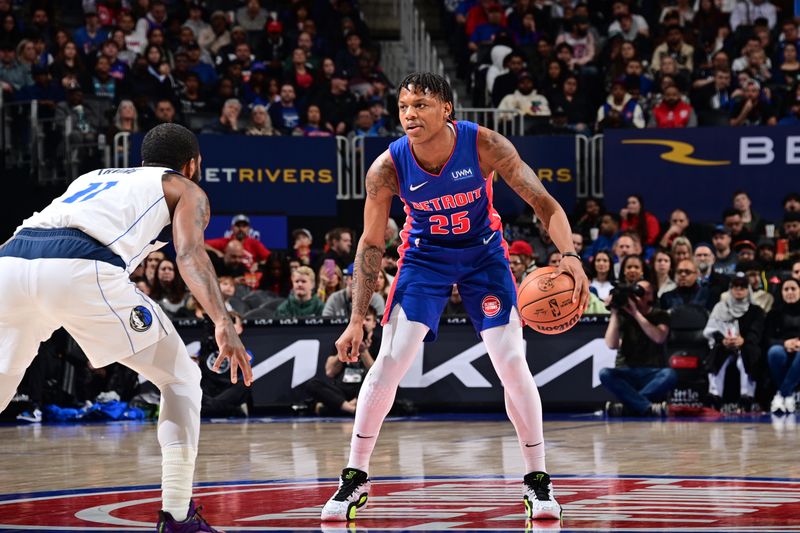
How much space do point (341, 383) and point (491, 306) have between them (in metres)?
7.36

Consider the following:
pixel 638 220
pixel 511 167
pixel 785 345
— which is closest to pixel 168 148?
pixel 511 167

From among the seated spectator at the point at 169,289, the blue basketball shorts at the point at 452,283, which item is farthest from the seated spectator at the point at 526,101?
the blue basketball shorts at the point at 452,283

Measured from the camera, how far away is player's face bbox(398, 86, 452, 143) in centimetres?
638

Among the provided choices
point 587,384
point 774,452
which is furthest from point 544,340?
point 774,452

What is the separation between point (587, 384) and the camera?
13.6 meters

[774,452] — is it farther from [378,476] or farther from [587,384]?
[587,384]

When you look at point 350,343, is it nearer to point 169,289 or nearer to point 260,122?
point 169,289

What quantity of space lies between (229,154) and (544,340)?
17.0ft

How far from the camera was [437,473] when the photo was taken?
821cm

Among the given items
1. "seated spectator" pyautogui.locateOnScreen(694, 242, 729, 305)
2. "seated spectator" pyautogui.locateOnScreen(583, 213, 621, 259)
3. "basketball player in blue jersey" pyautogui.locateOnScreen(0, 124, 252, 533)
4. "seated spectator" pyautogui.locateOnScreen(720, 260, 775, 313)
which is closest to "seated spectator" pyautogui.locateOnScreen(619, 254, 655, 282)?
"seated spectator" pyautogui.locateOnScreen(694, 242, 729, 305)

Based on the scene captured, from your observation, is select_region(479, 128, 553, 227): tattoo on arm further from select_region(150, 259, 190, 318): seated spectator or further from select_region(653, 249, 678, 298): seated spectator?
select_region(150, 259, 190, 318): seated spectator

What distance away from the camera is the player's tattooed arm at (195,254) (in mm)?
5148

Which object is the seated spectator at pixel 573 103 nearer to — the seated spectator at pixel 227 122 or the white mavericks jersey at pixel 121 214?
the seated spectator at pixel 227 122

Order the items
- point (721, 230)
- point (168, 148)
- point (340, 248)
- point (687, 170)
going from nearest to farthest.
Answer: point (168, 148) < point (721, 230) < point (340, 248) < point (687, 170)
